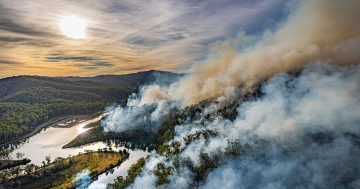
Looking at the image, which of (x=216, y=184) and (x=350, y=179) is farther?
(x=216, y=184)

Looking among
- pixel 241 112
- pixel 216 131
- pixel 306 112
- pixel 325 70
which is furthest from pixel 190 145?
pixel 325 70

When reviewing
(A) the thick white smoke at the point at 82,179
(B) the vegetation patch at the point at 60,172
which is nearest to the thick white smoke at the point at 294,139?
(A) the thick white smoke at the point at 82,179

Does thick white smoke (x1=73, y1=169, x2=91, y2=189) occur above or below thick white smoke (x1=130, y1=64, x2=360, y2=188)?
below

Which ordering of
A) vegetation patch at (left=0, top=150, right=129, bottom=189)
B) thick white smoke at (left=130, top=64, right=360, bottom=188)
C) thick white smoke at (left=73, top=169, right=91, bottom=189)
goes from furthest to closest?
vegetation patch at (left=0, top=150, right=129, bottom=189) → thick white smoke at (left=73, top=169, right=91, bottom=189) → thick white smoke at (left=130, top=64, right=360, bottom=188)

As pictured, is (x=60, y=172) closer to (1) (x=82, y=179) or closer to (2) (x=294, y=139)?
(1) (x=82, y=179)

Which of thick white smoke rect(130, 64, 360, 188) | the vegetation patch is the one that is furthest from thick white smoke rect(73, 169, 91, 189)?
thick white smoke rect(130, 64, 360, 188)

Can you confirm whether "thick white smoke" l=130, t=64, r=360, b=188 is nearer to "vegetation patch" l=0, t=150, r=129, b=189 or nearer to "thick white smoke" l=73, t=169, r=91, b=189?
"thick white smoke" l=73, t=169, r=91, b=189

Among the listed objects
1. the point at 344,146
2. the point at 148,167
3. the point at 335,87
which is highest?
the point at 335,87

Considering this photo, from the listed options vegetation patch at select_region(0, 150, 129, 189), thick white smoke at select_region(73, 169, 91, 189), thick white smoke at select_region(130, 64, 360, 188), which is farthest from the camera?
vegetation patch at select_region(0, 150, 129, 189)

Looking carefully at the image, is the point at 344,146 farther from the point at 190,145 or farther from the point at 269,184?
the point at 190,145
